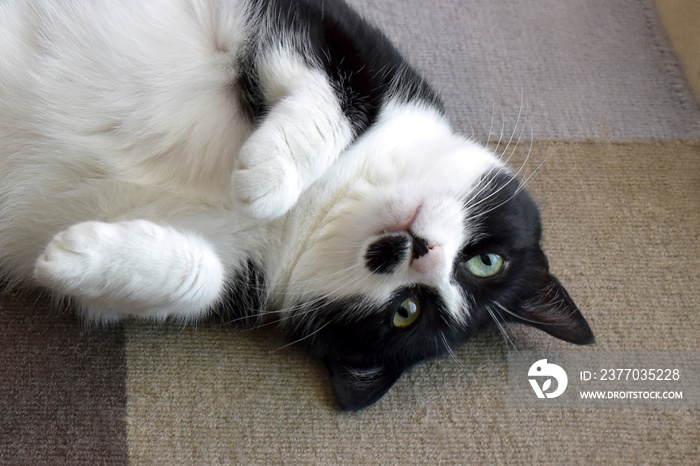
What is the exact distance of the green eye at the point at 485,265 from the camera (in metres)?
1.21

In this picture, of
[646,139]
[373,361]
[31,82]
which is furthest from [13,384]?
[646,139]

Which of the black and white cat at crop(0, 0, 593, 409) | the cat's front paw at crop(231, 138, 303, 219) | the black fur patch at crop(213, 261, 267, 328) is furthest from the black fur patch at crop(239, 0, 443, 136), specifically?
the black fur patch at crop(213, 261, 267, 328)

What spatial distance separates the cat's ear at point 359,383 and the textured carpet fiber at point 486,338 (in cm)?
4

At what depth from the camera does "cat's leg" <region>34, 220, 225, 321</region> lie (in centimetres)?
96

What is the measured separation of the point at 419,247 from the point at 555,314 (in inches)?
15.9

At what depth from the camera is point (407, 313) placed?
123 cm

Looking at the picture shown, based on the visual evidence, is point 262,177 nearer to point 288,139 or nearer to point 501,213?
point 288,139

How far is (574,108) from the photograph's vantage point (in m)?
1.70

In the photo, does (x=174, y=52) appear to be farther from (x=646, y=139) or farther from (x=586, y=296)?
(x=646, y=139)

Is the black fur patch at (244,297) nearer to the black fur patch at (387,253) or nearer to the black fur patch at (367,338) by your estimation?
the black fur patch at (367,338)

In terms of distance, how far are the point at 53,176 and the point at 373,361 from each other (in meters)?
0.75

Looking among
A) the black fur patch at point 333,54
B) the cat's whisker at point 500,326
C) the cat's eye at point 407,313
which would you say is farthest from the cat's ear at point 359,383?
the black fur patch at point 333,54

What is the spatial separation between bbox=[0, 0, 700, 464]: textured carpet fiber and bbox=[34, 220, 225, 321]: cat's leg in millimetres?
186

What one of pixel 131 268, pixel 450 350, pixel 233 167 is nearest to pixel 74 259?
pixel 131 268
